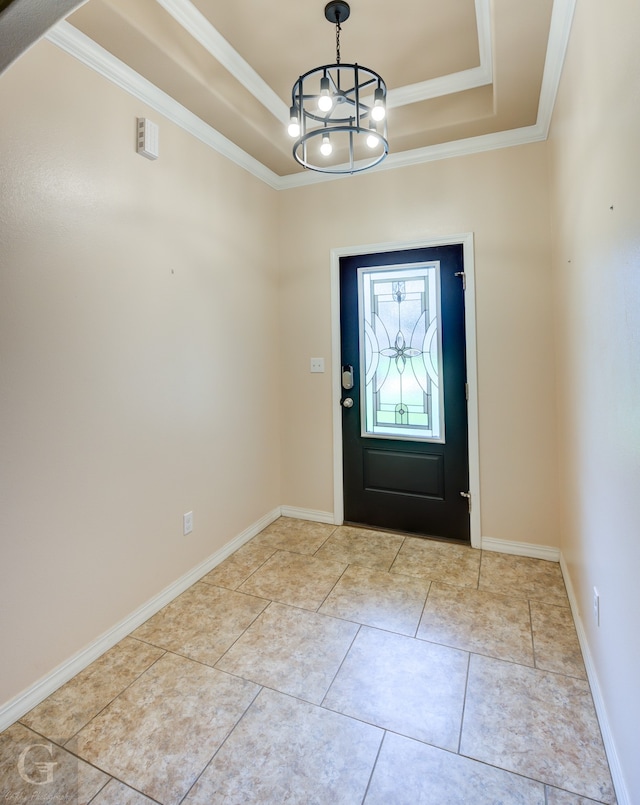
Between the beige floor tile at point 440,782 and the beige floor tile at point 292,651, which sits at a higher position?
the beige floor tile at point 292,651

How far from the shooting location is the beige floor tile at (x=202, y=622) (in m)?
1.95

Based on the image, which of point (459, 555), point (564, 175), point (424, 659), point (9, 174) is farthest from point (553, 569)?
point (9, 174)

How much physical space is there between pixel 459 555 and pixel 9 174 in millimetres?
3104

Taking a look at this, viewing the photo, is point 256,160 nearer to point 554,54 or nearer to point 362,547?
point 554,54

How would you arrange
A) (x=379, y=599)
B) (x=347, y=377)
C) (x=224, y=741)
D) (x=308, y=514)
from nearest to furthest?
(x=224, y=741) → (x=379, y=599) → (x=347, y=377) → (x=308, y=514)

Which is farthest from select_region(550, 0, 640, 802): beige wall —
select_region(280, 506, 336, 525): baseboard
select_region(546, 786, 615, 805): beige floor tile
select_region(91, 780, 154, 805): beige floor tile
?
select_region(280, 506, 336, 525): baseboard

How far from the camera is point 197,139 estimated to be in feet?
8.28

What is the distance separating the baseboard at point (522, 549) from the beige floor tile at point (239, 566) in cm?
151

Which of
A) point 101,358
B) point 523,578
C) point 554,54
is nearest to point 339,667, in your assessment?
point 523,578

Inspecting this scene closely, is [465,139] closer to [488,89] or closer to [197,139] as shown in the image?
[488,89]

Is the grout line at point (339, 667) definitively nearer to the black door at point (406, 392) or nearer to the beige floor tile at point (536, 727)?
the beige floor tile at point (536, 727)

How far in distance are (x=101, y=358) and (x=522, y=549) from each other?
2.80 metres

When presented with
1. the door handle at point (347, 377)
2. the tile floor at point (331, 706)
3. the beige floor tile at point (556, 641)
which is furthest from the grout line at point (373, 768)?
the door handle at point (347, 377)

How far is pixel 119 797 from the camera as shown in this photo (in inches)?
50.0
